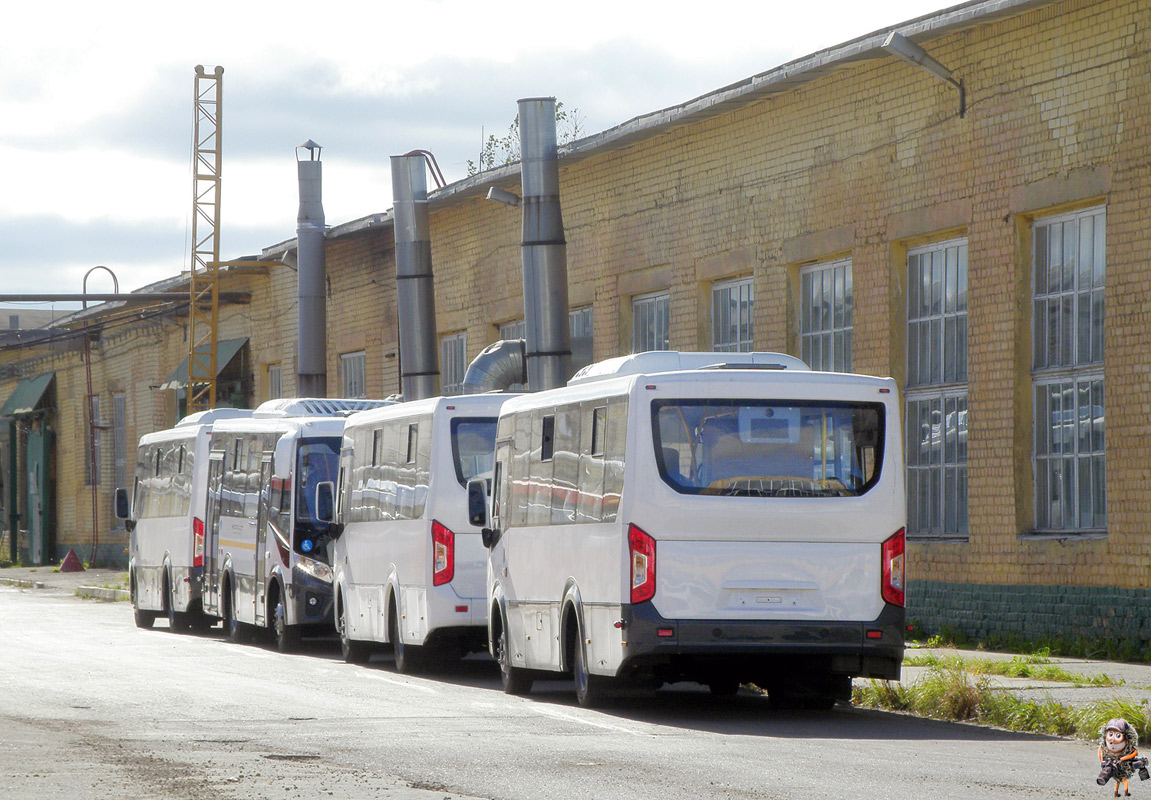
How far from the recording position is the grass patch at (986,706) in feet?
42.2

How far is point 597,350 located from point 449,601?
38.5 ft

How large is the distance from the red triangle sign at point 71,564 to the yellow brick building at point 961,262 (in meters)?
28.2

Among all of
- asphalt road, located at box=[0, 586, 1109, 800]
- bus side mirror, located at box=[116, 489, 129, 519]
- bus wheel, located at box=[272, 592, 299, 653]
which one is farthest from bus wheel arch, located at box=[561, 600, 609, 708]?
bus side mirror, located at box=[116, 489, 129, 519]

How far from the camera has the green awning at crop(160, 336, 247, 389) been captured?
4828 centimetres

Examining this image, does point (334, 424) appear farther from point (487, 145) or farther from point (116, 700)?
point (487, 145)

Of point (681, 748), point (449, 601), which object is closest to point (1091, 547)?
point (449, 601)

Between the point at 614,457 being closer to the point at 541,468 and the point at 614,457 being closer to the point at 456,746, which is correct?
the point at 541,468

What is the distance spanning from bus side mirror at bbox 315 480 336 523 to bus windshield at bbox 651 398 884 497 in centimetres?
960

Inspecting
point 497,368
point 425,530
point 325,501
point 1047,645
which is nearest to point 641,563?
point 425,530

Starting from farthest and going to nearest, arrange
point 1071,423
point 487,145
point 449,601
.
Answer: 1. point 487,145
2. point 1071,423
3. point 449,601

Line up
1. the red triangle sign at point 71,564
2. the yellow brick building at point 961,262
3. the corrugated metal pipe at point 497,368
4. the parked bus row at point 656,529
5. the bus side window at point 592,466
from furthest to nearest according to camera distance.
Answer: the red triangle sign at point 71,564
the corrugated metal pipe at point 497,368
the yellow brick building at point 961,262
the bus side window at point 592,466
the parked bus row at point 656,529

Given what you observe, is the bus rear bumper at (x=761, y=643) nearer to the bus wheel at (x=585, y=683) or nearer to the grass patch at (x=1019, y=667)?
the bus wheel at (x=585, y=683)

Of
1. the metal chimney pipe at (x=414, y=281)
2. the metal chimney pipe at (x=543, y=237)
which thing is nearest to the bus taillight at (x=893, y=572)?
the metal chimney pipe at (x=543, y=237)

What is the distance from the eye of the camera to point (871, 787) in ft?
33.6
